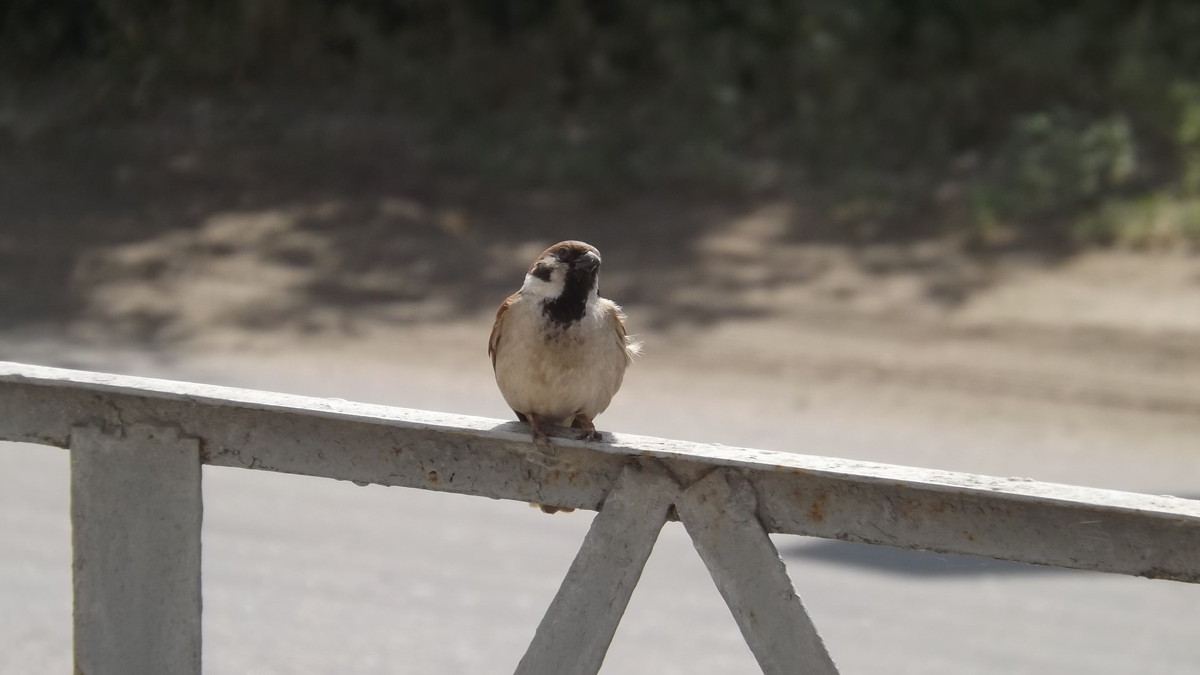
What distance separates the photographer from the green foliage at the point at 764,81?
41.5 ft

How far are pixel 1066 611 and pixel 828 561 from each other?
106 cm

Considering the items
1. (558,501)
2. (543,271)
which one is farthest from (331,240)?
(558,501)

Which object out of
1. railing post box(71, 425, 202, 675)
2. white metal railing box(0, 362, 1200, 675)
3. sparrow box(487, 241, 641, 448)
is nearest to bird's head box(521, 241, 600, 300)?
sparrow box(487, 241, 641, 448)

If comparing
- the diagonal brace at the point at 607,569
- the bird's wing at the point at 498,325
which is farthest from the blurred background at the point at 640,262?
the diagonal brace at the point at 607,569

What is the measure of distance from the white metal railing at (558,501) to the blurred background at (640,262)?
180cm

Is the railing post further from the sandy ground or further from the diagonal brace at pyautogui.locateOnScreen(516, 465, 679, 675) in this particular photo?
the sandy ground

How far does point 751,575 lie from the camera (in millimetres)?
2633

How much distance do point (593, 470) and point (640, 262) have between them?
939cm

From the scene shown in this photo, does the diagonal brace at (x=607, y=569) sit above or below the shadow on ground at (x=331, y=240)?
below

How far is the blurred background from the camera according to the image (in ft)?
18.6

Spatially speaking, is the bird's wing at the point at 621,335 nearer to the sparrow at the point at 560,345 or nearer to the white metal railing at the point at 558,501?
the sparrow at the point at 560,345

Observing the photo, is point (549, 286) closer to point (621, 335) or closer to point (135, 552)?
point (621, 335)

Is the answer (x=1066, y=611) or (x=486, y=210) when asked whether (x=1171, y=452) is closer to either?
(x=1066, y=611)

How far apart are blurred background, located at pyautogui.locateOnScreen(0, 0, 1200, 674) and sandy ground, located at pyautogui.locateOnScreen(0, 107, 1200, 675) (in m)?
0.03
